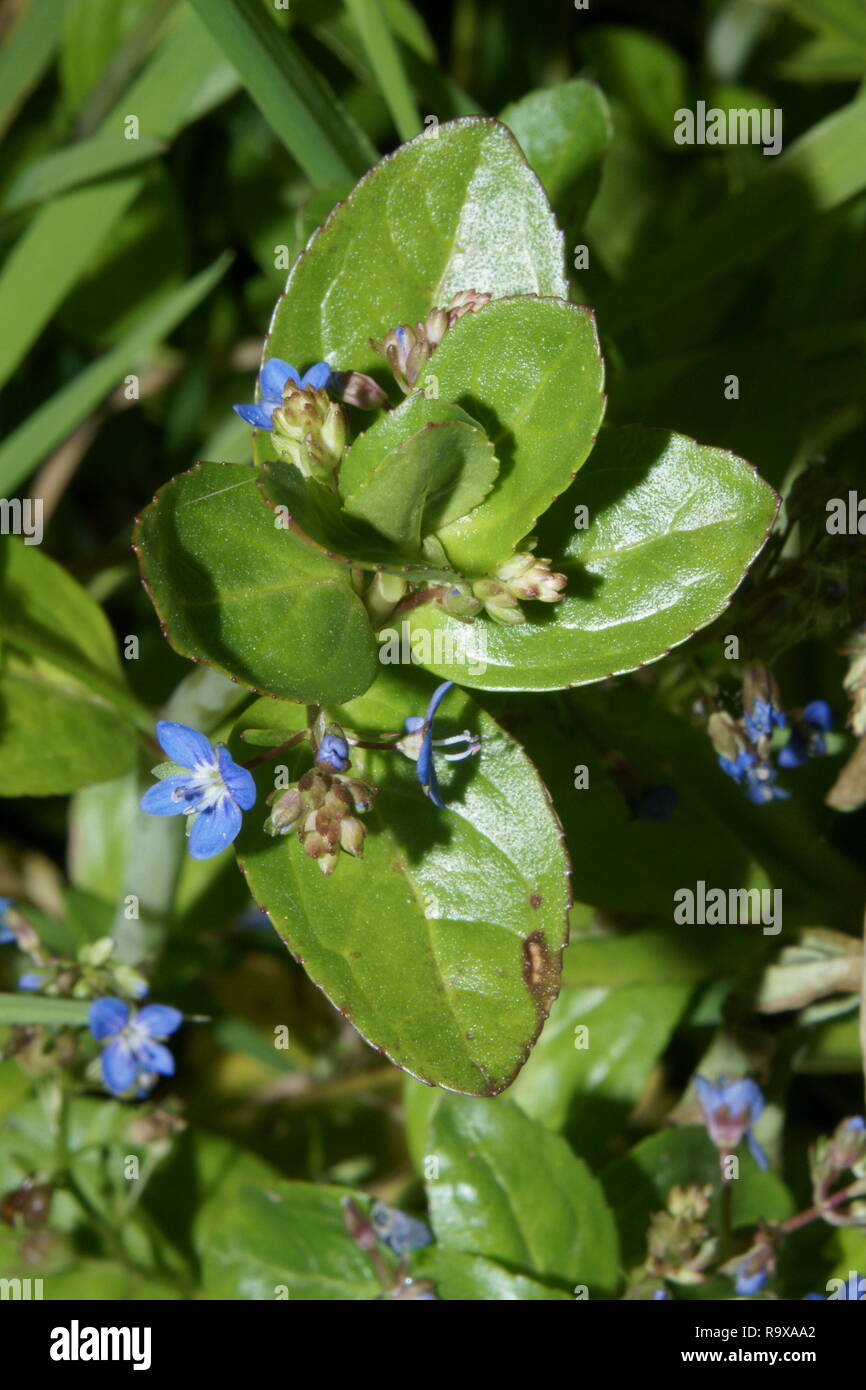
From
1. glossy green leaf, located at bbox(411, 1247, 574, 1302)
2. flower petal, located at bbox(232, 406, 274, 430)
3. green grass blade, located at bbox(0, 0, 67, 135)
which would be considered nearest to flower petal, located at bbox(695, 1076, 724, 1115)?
glossy green leaf, located at bbox(411, 1247, 574, 1302)

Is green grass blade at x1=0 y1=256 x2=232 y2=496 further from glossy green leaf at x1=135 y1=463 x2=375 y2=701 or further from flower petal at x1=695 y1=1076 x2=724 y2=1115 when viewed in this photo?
flower petal at x1=695 y1=1076 x2=724 y2=1115

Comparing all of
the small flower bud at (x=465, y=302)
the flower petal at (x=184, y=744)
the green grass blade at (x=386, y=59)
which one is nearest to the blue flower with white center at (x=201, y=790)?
the flower petal at (x=184, y=744)

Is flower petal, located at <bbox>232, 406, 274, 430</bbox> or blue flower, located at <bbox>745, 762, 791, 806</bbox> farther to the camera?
blue flower, located at <bbox>745, 762, 791, 806</bbox>

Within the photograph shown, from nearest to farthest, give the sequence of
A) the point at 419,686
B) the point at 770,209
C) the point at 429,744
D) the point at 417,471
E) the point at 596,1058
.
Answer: the point at 417,471, the point at 429,744, the point at 419,686, the point at 596,1058, the point at 770,209

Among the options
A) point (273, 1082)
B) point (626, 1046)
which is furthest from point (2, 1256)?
point (626, 1046)

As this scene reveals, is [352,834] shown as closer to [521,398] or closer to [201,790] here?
[201,790]

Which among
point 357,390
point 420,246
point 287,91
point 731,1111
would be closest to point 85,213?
point 287,91
